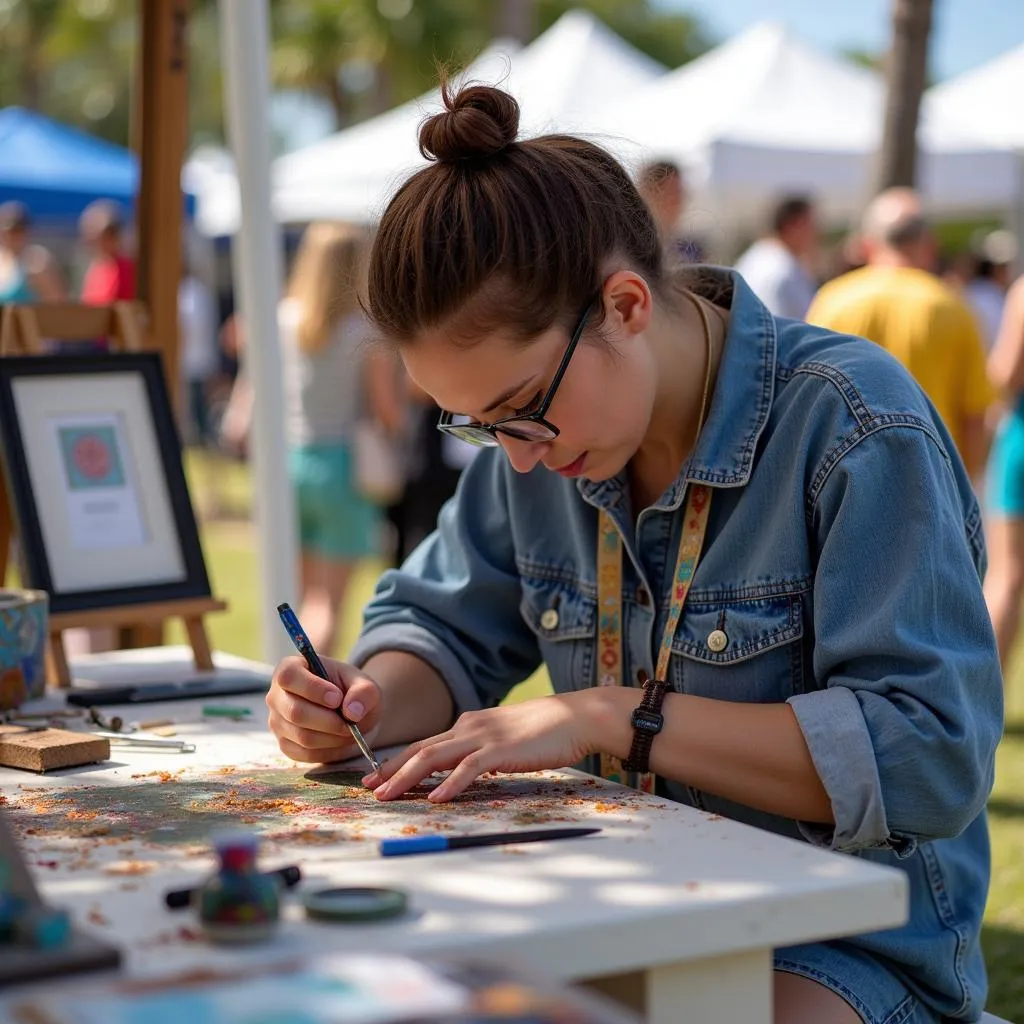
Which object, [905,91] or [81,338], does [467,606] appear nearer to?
[81,338]

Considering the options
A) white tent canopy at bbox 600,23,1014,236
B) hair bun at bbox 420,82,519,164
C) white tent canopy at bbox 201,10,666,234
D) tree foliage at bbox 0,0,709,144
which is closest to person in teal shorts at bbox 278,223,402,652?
white tent canopy at bbox 600,23,1014,236

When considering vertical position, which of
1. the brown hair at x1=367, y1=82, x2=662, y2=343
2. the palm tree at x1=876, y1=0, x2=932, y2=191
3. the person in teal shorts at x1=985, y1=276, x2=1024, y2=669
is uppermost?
the palm tree at x1=876, y1=0, x2=932, y2=191

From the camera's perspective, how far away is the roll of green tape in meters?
1.21

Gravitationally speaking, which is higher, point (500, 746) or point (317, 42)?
point (317, 42)

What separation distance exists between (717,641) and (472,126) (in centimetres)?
Answer: 66

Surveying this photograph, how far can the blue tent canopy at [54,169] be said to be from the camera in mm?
10602

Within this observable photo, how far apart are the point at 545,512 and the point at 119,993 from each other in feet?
3.96

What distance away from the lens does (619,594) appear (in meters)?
2.00

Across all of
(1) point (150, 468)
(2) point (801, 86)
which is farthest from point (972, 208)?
(1) point (150, 468)

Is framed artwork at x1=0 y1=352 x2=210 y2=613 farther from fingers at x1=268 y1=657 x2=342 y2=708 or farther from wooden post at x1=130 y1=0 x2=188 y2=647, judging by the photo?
fingers at x1=268 y1=657 x2=342 y2=708

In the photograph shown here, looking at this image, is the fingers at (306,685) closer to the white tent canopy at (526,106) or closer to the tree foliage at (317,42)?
the white tent canopy at (526,106)

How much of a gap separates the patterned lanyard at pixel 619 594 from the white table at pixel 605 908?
1.33 ft

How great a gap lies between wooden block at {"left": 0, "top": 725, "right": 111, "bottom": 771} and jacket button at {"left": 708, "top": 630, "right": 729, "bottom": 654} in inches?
29.1

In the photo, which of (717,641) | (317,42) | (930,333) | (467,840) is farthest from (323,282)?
(317,42)
